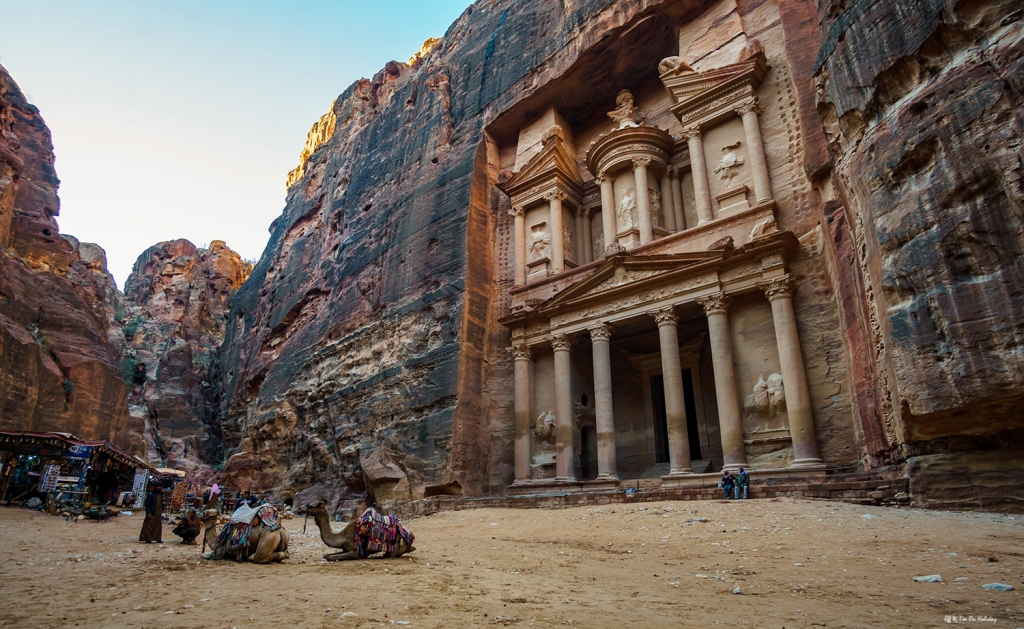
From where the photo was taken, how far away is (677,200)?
72.6 feet

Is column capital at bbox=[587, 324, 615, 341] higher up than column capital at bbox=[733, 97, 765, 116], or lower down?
lower down

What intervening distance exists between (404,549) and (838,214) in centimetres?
1258

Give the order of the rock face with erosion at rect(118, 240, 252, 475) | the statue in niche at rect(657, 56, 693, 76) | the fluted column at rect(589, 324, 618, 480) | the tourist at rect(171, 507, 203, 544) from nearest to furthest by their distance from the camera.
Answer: the tourist at rect(171, 507, 203, 544), the fluted column at rect(589, 324, 618, 480), the statue in niche at rect(657, 56, 693, 76), the rock face with erosion at rect(118, 240, 252, 475)

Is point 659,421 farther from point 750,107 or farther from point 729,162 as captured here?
point 750,107

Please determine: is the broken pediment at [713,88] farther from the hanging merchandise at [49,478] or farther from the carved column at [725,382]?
the hanging merchandise at [49,478]

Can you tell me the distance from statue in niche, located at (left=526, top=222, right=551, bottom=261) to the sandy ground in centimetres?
1424

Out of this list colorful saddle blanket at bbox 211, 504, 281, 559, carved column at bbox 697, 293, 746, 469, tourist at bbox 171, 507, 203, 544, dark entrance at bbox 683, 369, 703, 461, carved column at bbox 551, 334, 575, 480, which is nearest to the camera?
colorful saddle blanket at bbox 211, 504, 281, 559

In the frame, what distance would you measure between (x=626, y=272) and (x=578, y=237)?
533cm

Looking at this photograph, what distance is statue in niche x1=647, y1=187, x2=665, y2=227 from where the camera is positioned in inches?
847

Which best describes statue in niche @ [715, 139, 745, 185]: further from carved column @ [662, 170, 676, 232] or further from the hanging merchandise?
the hanging merchandise

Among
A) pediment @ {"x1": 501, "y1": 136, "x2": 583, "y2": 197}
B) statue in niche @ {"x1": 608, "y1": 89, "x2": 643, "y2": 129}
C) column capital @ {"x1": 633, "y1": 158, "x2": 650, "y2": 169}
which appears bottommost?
column capital @ {"x1": 633, "y1": 158, "x2": 650, "y2": 169}

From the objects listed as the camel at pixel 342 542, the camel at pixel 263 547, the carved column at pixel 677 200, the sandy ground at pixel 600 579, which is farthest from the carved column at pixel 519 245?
the camel at pixel 263 547

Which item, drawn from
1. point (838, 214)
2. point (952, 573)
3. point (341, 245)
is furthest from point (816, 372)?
point (341, 245)

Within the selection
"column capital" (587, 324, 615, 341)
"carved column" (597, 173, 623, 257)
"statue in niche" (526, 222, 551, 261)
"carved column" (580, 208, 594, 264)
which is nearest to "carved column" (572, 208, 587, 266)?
"carved column" (580, 208, 594, 264)
